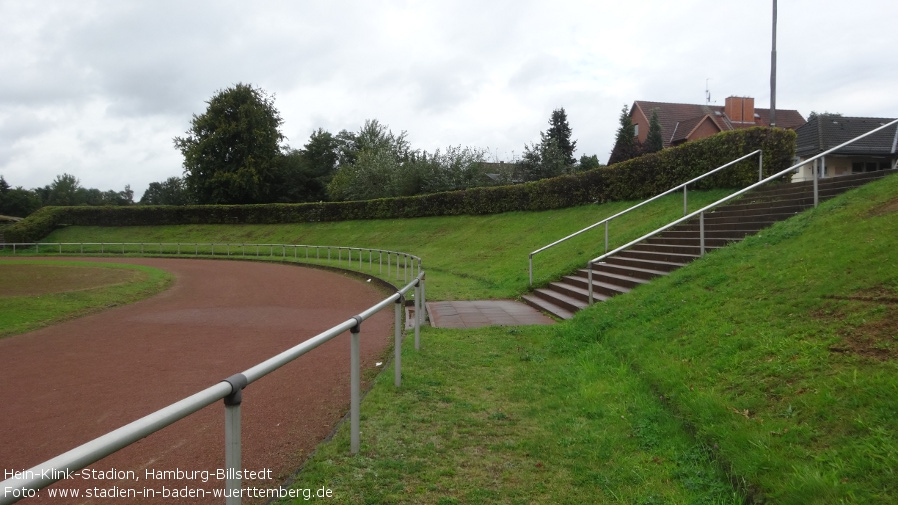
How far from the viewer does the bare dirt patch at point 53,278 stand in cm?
1561

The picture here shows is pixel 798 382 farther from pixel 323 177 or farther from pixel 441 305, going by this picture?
pixel 323 177

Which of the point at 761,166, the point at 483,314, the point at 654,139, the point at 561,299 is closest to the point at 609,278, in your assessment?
the point at 561,299

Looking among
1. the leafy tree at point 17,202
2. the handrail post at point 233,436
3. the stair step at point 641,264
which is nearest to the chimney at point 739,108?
the stair step at point 641,264

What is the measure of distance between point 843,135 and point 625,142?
48.4 ft

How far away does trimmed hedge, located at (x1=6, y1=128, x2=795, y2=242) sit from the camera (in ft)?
53.4

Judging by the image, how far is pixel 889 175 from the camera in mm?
9898

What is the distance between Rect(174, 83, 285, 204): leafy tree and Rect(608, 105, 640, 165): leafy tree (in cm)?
3056

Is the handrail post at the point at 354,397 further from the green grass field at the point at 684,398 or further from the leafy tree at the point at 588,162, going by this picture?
the leafy tree at the point at 588,162

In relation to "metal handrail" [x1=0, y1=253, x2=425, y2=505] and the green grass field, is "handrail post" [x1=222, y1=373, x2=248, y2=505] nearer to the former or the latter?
"metal handrail" [x1=0, y1=253, x2=425, y2=505]

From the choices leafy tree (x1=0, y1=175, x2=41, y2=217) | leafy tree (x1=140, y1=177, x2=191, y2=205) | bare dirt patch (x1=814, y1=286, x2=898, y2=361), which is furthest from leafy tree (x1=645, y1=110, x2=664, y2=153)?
leafy tree (x1=0, y1=175, x2=41, y2=217)

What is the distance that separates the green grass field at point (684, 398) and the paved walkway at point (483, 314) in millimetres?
1409

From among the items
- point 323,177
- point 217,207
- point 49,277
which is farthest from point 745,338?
point 323,177

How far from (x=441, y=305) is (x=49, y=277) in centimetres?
1435

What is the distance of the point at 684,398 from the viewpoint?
4.70 m
